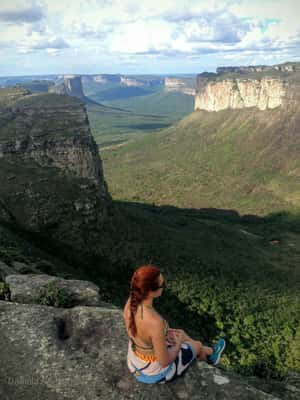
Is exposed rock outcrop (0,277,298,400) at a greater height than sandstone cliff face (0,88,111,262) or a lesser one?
greater

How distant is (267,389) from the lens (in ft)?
36.0

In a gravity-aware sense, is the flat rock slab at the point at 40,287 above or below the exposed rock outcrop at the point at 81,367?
below

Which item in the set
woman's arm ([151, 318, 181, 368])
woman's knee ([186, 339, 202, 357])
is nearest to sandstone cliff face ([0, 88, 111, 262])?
woman's knee ([186, 339, 202, 357])

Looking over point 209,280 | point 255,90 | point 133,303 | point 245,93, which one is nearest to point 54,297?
point 133,303

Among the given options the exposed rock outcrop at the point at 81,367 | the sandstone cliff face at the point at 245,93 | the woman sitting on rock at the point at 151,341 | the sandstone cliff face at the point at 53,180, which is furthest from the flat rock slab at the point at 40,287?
the sandstone cliff face at the point at 245,93

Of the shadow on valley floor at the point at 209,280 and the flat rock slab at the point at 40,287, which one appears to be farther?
the shadow on valley floor at the point at 209,280

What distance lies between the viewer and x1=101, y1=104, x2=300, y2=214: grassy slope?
115062 millimetres

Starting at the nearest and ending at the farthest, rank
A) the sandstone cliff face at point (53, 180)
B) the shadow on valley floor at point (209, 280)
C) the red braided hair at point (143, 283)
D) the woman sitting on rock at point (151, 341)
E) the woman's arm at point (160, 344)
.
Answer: the red braided hair at point (143, 283) → the woman sitting on rock at point (151, 341) → the woman's arm at point (160, 344) → the shadow on valley floor at point (209, 280) → the sandstone cliff face at point (53, 180)

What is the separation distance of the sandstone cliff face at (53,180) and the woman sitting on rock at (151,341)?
36.5 meters

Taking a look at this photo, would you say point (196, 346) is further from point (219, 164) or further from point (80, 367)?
point (219, 164)

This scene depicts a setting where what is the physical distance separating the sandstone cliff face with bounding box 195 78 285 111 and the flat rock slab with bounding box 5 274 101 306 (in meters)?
157

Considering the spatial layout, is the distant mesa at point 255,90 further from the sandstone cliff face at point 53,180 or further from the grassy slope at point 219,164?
the sandstone cliff face at point 53,180

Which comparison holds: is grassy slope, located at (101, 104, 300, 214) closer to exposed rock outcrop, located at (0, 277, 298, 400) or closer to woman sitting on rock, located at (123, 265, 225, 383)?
exposed rock outcrop, located at (0, 277, 298, 400)

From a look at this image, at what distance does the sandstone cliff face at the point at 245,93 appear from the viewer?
521ft
